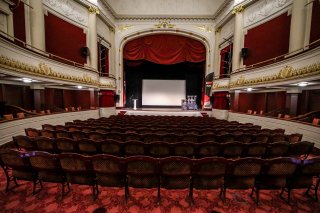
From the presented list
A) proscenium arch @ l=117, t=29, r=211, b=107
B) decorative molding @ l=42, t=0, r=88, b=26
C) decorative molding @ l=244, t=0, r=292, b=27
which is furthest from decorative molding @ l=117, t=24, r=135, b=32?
decorative molding @ l=244, t=0, r=292, b=27

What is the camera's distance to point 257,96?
1012 cm

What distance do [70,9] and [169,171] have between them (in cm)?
1134

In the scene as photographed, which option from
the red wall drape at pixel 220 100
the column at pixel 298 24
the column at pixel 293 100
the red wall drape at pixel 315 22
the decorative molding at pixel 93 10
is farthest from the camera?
the red wall drape at pixel 220 100

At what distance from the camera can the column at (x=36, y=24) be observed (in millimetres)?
7246

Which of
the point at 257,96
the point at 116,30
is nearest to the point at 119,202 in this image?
the point at 257,96

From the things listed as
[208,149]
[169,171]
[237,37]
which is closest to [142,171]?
[169,171]

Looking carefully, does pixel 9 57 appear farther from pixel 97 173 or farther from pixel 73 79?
pixel 97 173

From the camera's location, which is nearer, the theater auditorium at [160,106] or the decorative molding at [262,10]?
the theater auditorium at [160,106]

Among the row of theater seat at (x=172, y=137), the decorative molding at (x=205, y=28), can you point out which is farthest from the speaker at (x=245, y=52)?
the row of theater seat at (x=172, y=137)

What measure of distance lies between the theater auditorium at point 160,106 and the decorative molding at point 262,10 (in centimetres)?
6

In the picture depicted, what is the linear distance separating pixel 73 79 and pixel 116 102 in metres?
5.11

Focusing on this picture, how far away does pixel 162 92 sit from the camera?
1605cm

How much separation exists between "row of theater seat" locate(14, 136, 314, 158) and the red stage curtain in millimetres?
11023

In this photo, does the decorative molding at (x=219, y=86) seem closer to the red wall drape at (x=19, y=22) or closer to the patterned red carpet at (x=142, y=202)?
the patterned red carpet at (x=142, y=202)
